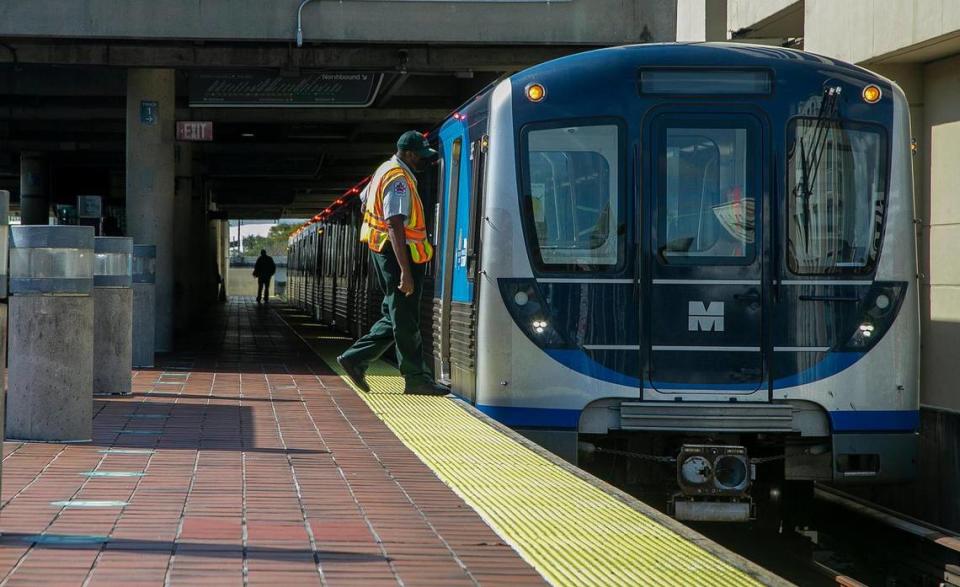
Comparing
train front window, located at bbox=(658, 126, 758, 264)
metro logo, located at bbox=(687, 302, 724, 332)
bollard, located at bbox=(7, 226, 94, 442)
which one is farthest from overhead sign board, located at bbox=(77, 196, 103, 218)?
metro logo, located at bbox=(687, 302, 724, 332)

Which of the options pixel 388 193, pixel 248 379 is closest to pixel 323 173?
pixel 248 379

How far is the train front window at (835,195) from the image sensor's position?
8812 mm

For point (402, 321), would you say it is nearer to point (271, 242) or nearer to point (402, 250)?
point (402, 250)

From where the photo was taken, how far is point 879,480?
872 centimetres

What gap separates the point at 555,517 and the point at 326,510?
3.07 ft

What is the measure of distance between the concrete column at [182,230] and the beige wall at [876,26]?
12548mm

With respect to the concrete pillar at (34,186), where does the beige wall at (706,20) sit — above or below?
above

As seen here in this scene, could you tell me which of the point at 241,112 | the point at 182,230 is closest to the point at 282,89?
the point at 241,112

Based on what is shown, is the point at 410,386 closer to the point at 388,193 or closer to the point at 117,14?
the point at 388,193

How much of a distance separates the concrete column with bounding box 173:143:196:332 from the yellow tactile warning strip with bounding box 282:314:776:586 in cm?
1741

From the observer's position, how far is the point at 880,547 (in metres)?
9.59

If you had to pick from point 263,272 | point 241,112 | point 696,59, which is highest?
point 241,112

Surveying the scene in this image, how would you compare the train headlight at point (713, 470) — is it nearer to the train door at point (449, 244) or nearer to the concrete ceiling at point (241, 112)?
the train door at point (449, 244)

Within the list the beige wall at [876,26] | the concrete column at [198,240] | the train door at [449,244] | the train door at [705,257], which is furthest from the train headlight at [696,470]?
the concrete column at [198,240]
